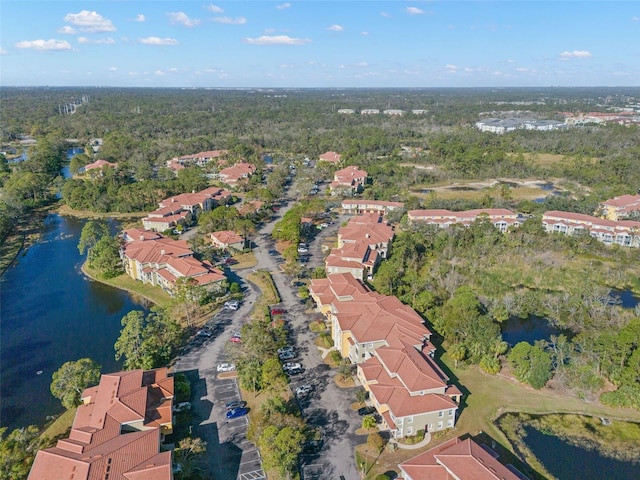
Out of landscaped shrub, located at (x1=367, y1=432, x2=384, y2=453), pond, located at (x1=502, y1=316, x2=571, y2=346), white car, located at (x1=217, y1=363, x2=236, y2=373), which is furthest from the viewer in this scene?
pond, located at (x1=502, y1=316, x2=571, y2=346)

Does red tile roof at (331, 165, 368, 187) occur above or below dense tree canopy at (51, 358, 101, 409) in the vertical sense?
above

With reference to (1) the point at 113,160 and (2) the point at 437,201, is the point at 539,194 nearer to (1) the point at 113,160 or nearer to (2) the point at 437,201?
(2) the point at 437,201

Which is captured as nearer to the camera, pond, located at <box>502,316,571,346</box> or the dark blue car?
the dark blue car

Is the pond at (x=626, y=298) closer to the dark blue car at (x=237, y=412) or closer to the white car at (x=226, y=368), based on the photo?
the white car at (x=226, y=368)

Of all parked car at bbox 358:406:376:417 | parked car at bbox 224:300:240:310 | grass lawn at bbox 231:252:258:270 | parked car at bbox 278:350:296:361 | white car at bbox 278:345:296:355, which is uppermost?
grass lawn at bbox 231:252:258:270

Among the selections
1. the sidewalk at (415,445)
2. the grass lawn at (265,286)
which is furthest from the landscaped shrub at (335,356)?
the grass lawn at (265,286)

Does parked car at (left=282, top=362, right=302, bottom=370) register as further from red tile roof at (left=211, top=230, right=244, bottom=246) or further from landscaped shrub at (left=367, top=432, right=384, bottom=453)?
red tile roof at (left=211, top=230, right=244, bottom=246)

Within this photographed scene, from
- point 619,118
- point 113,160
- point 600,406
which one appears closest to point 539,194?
point 600,406

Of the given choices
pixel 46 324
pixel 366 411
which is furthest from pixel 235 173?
pixel 366 411

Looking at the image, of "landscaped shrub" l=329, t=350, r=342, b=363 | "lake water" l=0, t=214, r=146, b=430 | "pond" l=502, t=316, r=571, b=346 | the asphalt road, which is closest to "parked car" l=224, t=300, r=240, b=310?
the asphalt road
